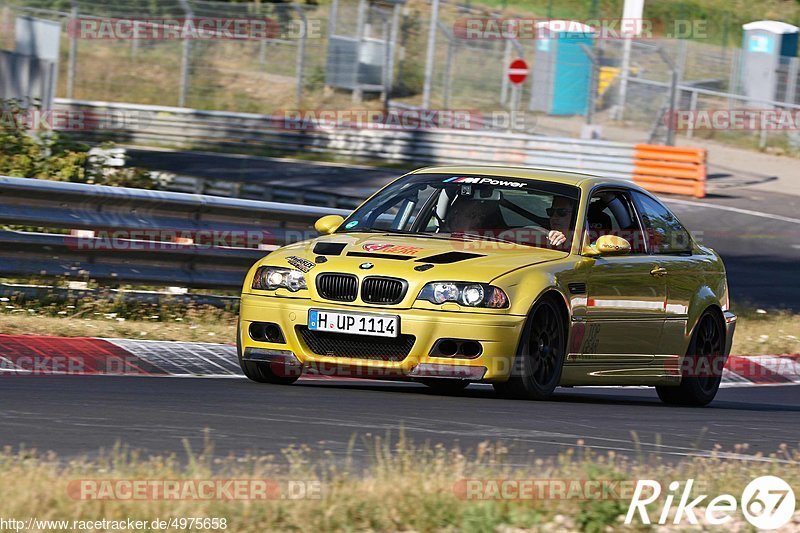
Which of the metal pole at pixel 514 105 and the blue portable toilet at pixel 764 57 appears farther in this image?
the blue portable toilet at pixel 764 57

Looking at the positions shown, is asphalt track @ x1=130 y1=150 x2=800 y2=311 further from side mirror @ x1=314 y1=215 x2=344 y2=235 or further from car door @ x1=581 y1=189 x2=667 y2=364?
side mirror @ x1=314 y1=215 x2=344 y2=235

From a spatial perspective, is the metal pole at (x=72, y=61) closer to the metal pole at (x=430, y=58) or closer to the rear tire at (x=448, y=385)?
the metal pole at (x=430, y=58)

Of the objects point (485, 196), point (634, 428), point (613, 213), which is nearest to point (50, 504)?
point (634, 428)

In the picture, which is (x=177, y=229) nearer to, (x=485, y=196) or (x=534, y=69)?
(x=485, y=196)

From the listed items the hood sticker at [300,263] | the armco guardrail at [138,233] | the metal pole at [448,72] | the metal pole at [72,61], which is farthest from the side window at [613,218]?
the metal pole at [72,61]

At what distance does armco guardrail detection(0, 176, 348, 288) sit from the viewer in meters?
10.7

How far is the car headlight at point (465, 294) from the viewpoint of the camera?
8.07 meters

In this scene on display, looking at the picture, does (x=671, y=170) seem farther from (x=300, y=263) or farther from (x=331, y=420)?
(x=331, y=420)

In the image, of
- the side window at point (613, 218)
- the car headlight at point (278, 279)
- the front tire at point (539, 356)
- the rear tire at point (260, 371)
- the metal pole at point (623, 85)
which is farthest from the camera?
the metal pole at point (623, 85)

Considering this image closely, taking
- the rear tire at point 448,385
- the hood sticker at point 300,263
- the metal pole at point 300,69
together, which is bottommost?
the rear tire at point 448,385

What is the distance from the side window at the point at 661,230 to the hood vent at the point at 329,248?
7.49 feet

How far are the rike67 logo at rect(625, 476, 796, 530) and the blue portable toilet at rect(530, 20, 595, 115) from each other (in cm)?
3078

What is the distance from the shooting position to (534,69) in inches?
1503

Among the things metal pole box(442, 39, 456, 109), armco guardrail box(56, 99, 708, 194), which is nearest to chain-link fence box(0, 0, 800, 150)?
metal pole box(442, 39, 456, 109)
